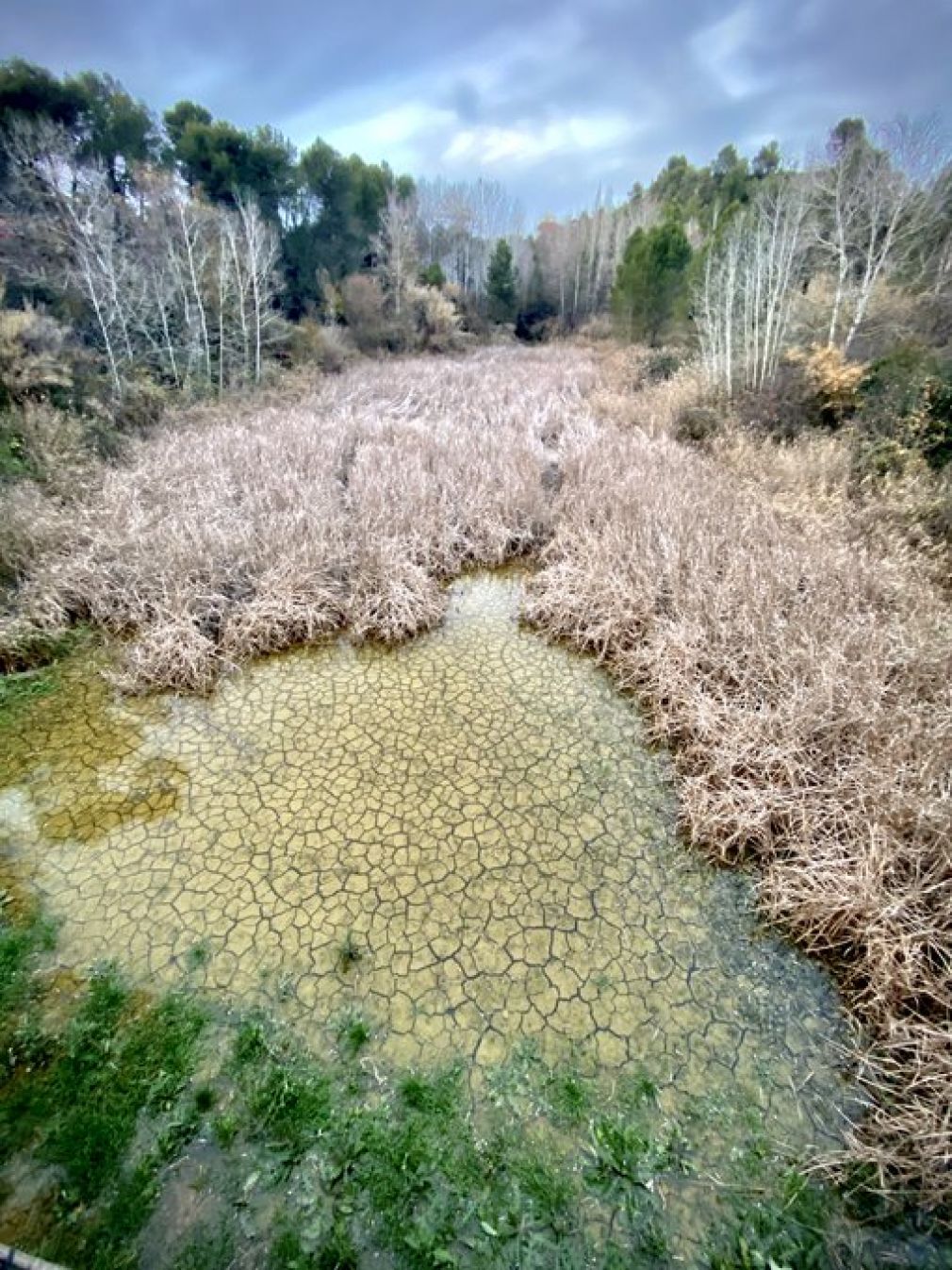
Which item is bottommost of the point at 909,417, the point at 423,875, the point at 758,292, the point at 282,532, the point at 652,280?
the point at 423,875

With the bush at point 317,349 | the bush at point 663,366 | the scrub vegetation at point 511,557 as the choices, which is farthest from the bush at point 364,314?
the bush at point 663,366

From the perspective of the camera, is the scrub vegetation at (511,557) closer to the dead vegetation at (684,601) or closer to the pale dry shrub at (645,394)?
the dead vegetation at (684,601)

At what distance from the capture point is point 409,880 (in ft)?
8.94

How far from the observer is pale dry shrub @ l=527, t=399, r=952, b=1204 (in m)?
2.10

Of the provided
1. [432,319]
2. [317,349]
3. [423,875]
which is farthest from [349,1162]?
[432,319]

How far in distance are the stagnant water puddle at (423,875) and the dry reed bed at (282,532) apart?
68cm

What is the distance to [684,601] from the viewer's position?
4426 mm

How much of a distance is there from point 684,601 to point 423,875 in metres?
3.15

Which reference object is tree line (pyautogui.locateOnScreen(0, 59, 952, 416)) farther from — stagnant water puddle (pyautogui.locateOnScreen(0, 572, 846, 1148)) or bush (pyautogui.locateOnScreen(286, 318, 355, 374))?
stagnant water puddle (pyautogui.locateOnScreen(0, 572, 846, 1148))

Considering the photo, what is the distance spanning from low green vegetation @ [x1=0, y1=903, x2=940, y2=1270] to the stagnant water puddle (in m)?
0.14

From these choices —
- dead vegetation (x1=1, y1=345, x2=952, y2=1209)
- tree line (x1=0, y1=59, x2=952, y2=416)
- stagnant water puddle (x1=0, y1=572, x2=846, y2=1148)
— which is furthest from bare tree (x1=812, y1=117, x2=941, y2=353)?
stagnant water puddle (x1=0, y1=572, x2=846, y2=1148)

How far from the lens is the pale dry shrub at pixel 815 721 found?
2.10m

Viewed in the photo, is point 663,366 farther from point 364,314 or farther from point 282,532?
point 282,532

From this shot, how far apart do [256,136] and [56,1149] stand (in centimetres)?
2316
